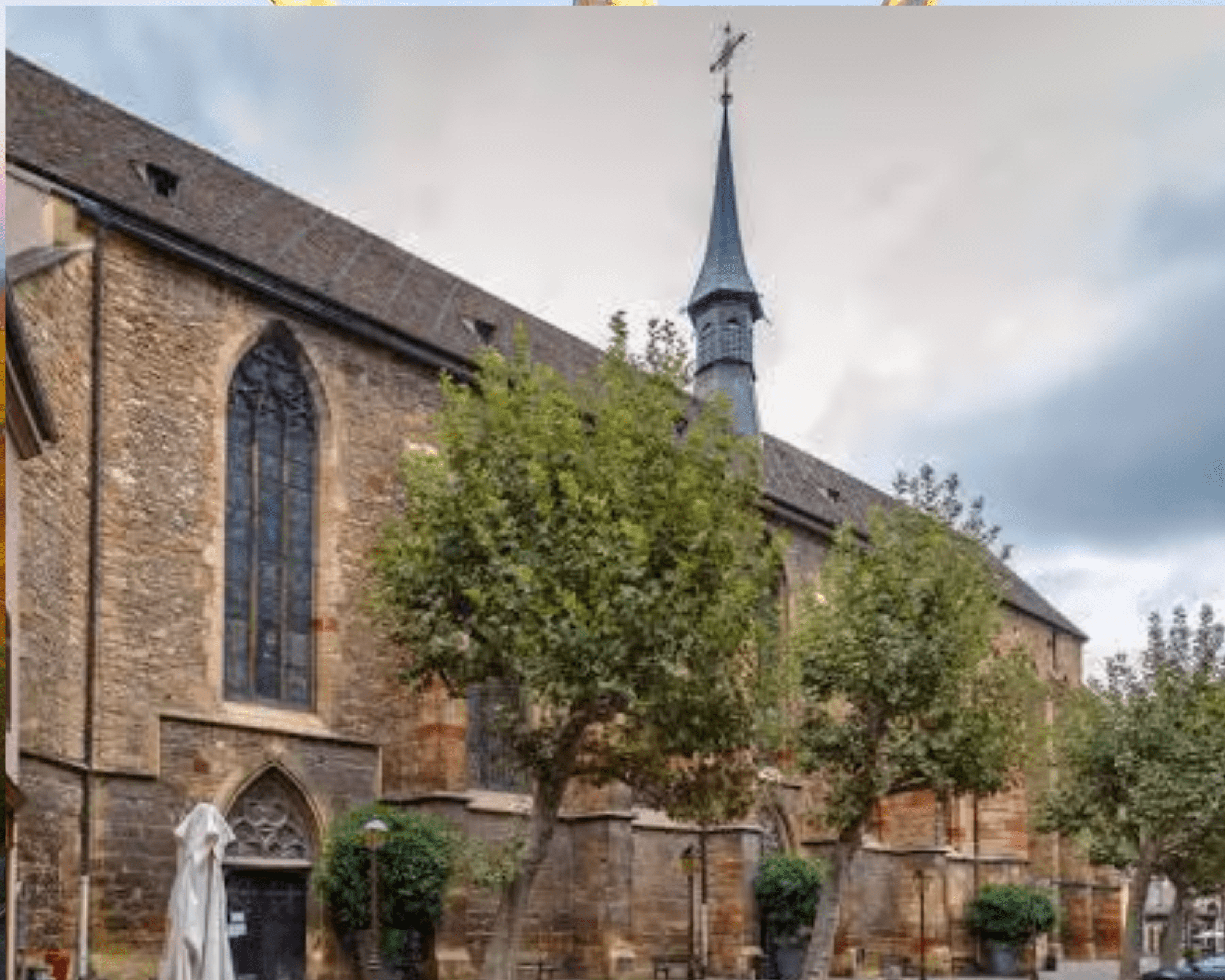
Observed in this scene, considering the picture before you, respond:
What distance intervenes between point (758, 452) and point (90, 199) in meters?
7.94

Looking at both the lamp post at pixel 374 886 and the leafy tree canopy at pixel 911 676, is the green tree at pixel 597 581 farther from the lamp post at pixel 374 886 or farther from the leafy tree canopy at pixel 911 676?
the leafy tree canopy at pixel 911 676

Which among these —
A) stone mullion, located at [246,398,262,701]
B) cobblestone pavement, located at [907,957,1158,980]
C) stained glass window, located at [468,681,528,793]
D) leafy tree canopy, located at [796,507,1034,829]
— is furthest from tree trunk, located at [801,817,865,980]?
cobblestone pavement, located at [907,957,1158,980]

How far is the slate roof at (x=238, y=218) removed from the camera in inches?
749

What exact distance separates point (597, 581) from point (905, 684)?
236 inches

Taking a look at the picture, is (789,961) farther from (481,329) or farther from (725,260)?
(725,260)

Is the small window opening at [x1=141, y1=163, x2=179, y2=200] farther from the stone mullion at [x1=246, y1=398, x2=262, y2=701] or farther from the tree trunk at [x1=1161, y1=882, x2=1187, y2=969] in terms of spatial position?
the tree trunk at [x1=1161, y1=882, x2=1187, y2=969]

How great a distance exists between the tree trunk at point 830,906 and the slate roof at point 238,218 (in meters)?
8.49

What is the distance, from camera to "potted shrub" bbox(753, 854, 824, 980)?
26.1 m

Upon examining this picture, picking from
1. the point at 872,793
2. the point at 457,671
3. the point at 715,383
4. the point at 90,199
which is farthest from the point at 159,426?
the point at 715,383

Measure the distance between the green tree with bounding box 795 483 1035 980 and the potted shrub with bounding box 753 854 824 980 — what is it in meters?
5.29

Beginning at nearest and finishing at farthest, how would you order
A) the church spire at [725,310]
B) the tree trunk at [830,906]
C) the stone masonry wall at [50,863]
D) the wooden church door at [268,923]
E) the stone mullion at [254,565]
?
1. the stone masonry wall at [50,863]
2. the wooden church door at [268,923]
3. the stone mullion at [254,565]
4. the tree trunk at [830,906]
5. the church spire at [725,310]

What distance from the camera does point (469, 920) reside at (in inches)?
811

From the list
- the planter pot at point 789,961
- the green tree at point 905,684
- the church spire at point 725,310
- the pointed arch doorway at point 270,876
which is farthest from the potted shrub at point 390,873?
the church spire at point 725,310

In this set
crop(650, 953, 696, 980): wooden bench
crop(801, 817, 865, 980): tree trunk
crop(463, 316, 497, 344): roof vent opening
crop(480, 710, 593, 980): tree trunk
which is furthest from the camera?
crop(463, 316, 497, 344): roof vent opening
